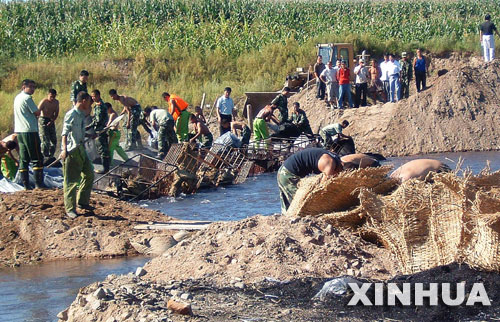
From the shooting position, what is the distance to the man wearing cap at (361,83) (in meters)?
28.6

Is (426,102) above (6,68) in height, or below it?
below

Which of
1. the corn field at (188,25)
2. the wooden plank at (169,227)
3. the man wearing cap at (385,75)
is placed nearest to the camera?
the wooden plank at (169,227)

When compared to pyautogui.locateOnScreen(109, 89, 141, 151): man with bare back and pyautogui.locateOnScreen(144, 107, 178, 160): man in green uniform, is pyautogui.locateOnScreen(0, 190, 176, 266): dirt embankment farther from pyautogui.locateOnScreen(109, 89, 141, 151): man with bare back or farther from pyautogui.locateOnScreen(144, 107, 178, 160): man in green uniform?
pyautogui.locateOnScreen(109, 89, 141, 151): man with bare back

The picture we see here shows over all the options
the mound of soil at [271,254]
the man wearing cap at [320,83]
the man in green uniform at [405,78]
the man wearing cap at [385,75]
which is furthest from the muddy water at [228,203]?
the man in green uniform at [405,78]

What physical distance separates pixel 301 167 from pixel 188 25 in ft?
105

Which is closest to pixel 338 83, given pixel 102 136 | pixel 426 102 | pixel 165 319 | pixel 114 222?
pixel 426 102

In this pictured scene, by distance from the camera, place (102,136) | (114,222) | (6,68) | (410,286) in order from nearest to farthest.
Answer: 1. (410,286)
2. (114,222)
3. (102,136)
4. (6,68)

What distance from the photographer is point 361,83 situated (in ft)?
95.0

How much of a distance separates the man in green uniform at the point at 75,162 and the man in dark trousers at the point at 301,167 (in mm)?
3105

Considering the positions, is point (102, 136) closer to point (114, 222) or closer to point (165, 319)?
point (114, 222)

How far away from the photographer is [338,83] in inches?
1130

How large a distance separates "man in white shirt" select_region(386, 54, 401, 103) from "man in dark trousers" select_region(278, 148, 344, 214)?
60.8 ft

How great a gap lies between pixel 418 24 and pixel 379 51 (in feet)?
19.1

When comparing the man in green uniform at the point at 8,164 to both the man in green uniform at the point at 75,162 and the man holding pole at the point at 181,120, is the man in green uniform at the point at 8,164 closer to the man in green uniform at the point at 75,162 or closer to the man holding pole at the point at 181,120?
the man in green uniform at the point at 75,162
